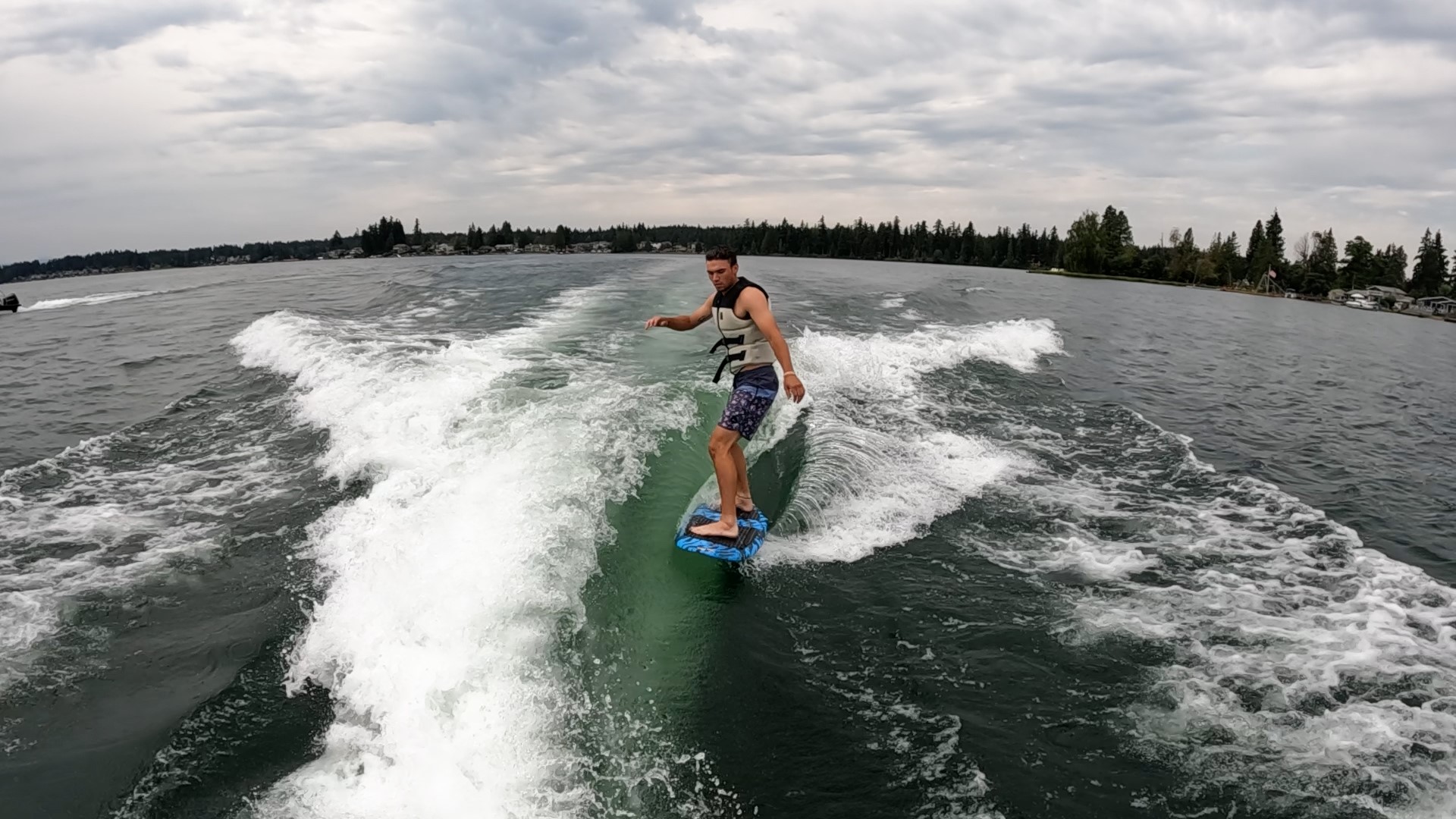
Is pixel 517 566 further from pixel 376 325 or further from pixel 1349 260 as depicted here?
pixel 1349 260

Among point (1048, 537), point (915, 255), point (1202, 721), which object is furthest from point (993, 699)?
point (915, 255)

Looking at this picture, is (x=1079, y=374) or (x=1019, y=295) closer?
(x=1079, y=374)

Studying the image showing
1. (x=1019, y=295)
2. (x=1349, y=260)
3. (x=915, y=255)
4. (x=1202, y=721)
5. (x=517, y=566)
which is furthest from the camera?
(x=915, y=255)

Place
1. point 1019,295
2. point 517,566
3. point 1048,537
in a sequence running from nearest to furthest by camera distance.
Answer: point 517,566
point 1048,537
point 1019,295

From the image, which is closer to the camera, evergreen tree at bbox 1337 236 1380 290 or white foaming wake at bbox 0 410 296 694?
white foaming wake at bbox 0 410 296 694

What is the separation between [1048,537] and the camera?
6605 mm

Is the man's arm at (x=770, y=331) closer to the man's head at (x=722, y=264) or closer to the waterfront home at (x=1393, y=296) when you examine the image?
the man's head at (x=722, y=264)

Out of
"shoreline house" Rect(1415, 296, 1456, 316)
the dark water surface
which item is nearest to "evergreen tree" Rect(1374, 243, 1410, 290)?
"shoreline house" Rect(1415, 296, 1456, 316)

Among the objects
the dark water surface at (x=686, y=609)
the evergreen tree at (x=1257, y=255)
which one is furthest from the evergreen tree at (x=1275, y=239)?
the dark water surface at (x=686, y=609)

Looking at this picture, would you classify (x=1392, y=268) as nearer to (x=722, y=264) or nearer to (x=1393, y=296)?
(x=1393, y=296)

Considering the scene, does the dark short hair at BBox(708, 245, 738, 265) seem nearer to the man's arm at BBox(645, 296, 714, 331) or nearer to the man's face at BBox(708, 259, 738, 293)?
the man's face at BBox(708, 259, 738, 293)

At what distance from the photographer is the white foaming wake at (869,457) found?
6.55m

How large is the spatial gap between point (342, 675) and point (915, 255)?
162 meters

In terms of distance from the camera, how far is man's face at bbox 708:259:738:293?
19.1 ft
